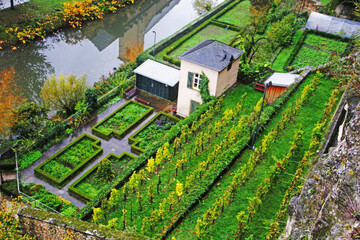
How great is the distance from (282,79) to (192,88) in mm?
6288

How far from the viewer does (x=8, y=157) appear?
2153cm

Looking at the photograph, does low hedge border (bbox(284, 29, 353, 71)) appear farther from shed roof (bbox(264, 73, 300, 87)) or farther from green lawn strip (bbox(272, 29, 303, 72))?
shed roof (bbox(264, 73, 300, 87))

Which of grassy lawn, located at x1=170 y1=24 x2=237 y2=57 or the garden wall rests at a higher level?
the garden wall

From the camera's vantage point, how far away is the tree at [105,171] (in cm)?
1978

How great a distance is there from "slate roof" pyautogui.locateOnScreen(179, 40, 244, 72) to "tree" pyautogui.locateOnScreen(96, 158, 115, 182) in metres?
8.55

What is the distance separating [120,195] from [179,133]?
563 centimetres

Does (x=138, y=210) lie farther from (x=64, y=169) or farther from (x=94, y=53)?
(x=94, y=53)

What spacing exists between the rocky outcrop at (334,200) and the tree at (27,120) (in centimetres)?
1624

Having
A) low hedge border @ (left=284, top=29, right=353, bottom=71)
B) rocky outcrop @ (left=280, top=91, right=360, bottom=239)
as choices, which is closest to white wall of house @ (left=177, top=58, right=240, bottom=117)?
low hedge border @ (left=284, top=29, right=353, bottom=71)

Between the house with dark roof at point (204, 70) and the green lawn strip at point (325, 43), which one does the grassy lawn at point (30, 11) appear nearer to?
the house with dark roof at point (204, 70)

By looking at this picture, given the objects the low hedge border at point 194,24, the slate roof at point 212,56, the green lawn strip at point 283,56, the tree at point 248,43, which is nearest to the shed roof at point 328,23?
the green lawn strip at point 283,56

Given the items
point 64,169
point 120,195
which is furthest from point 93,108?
point 120,195

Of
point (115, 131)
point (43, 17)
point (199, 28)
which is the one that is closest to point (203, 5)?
point (199, 28)

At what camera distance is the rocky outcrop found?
807 cm
